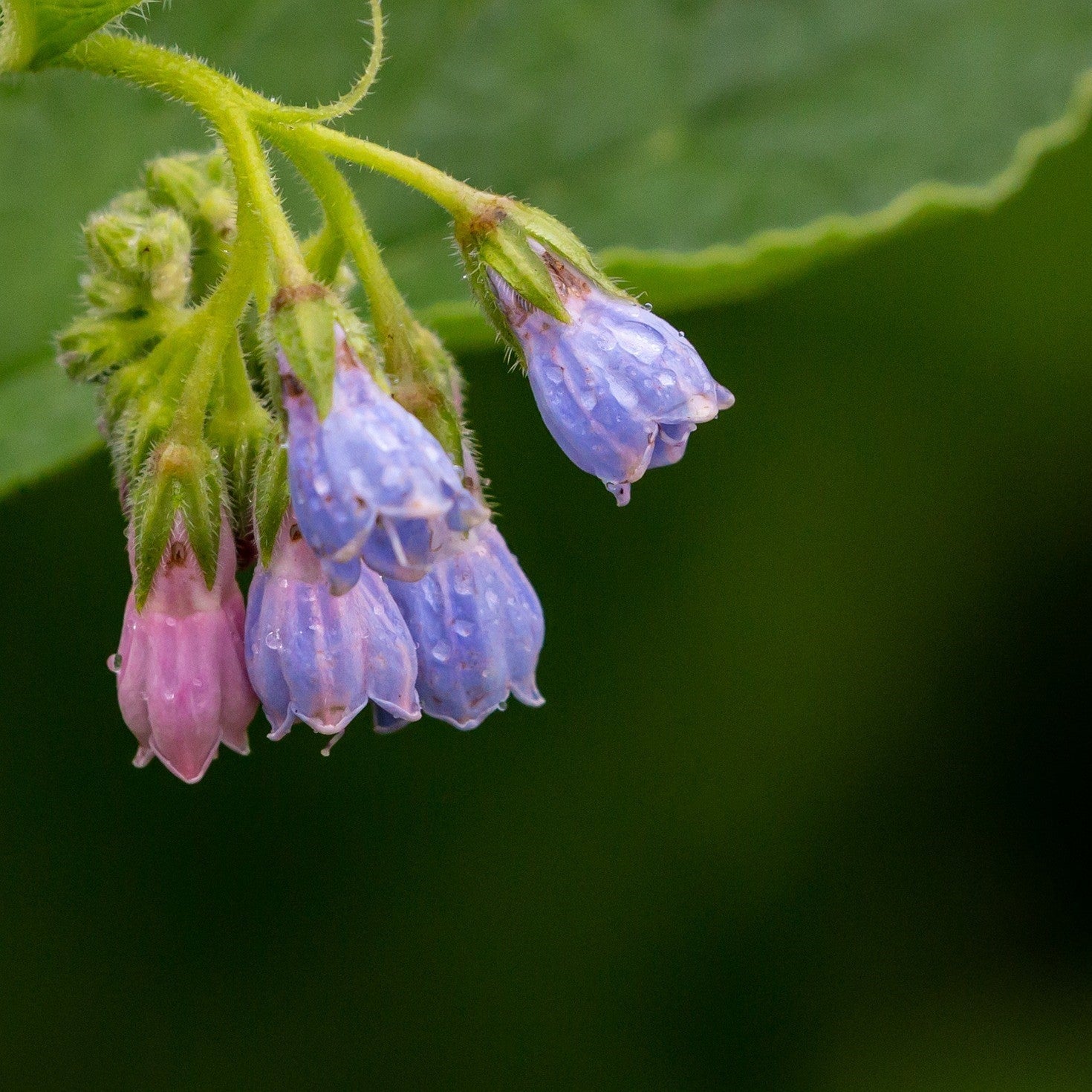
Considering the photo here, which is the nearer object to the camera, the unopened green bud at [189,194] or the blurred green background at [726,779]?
the unopened green bud at [189,194]

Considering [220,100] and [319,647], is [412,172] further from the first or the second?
[319,647]

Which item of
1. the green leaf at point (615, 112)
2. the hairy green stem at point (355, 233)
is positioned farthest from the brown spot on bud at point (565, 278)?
the green leaf at point (615, 112)

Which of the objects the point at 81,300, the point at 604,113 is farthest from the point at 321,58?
the point at 81,300

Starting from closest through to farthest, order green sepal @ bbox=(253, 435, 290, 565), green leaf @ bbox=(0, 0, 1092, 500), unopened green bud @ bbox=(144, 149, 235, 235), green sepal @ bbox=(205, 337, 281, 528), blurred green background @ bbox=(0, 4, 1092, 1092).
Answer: green sepal @ bbox=(253, 435, 290, 565), green sepal @ bbox=(205, 337, 281, 528), unopened green bud @ bbox=(144, 149, 235, 235), green leaf @ bbox=(0, 0, 1092, 500), blurred green background @ bbox=(0, 4, 1092, 1092)

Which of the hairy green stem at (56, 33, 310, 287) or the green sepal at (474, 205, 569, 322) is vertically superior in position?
the hairy green stem at (56, 33, 310, 287)

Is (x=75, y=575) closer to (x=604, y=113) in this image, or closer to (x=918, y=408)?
(x=604, y=113)

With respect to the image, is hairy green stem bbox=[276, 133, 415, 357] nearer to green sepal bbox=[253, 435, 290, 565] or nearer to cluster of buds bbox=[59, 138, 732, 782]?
cluster of buds bbox=[59, 138, 732, 782]

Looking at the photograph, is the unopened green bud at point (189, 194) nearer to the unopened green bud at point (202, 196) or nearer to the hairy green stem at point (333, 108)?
the unopened green bud at point (202, 196)

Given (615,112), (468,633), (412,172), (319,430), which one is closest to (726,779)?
(615,112)

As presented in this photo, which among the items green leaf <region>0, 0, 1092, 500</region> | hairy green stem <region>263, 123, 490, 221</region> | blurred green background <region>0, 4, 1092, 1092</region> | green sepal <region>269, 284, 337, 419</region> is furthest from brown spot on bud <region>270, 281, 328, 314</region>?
blurred green background <region>0, 4, 1092, 1092</region>
